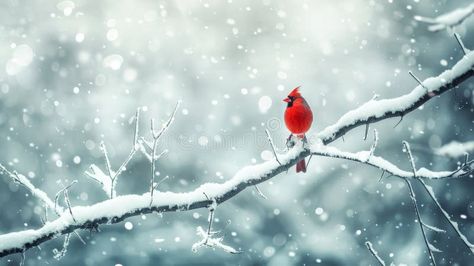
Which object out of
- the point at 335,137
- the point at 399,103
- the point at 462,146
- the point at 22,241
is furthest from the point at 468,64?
the point at 22,241

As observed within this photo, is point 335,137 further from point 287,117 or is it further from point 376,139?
point 287,117

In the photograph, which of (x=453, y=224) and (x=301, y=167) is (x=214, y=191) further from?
(x=453, y=224)

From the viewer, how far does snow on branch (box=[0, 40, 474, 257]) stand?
3029 mm

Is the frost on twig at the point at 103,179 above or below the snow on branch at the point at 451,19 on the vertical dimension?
above

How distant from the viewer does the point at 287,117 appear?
13.1ft

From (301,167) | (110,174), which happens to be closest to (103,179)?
(110,174)

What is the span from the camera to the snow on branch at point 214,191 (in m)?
3.03

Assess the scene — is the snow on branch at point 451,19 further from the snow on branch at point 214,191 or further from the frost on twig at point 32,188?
the frost on twig at point 32,188

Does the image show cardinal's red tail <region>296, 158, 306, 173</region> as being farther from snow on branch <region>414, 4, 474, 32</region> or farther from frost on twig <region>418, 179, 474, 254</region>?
snow on branch <region>414, 4, 474, 32</region>

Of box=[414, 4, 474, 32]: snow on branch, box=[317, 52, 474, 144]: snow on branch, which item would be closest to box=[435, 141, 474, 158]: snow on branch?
box=[414, 4, 474, 32]: snow on branch

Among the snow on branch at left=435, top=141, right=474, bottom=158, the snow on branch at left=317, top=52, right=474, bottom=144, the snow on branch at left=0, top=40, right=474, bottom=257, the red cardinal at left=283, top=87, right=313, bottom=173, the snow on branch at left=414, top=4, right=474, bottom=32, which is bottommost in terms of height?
the snow on branch at left=435, top=141, right=474, bottom=158

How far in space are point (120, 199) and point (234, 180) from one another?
0.97 metres

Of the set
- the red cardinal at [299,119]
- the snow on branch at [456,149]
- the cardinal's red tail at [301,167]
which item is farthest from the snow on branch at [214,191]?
the snow on branch at [456,149]

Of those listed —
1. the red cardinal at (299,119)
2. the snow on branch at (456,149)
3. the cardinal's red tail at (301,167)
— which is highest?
the red cardinal at (299,119)
